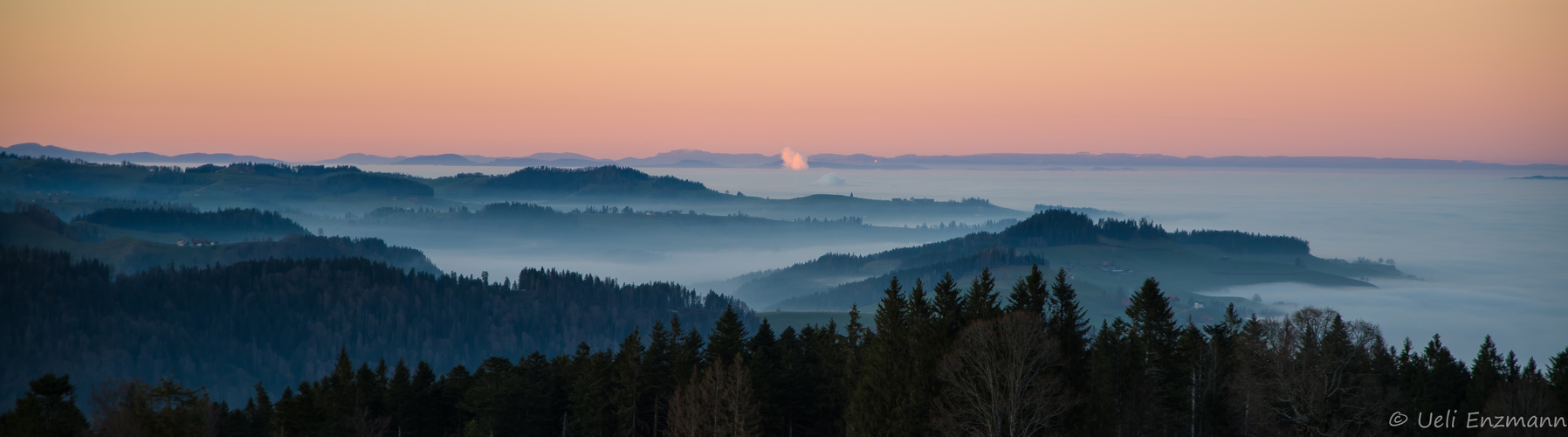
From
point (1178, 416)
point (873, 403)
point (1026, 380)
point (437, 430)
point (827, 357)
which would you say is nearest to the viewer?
point (1026, 380)

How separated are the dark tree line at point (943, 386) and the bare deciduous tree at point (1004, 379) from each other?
0.33 feet

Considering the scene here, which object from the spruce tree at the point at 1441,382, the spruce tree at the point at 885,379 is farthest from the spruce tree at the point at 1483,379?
the spruce tree at the point at 885,379

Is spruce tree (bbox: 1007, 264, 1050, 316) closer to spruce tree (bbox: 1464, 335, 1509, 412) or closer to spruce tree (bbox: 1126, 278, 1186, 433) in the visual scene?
spruce tree (bbox: 1126, 278, 1186, 433)

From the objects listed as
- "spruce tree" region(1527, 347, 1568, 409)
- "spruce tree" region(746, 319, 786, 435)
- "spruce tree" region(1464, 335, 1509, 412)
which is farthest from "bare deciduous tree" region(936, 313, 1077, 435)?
"spruce tree" region(1464, 335, 1509, 412)

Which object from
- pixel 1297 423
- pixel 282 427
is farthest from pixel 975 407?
pixel 282 427

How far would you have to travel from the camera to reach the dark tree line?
36281mm

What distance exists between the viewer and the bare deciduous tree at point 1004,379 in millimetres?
35125

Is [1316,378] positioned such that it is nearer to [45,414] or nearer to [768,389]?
[768,389]

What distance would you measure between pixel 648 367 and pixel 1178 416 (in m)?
32.4

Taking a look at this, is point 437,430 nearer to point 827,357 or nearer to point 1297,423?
point 827,357

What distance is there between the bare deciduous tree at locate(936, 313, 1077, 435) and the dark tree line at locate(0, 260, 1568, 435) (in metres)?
0.10

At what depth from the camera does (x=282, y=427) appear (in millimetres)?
56594

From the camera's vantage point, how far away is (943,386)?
127ft

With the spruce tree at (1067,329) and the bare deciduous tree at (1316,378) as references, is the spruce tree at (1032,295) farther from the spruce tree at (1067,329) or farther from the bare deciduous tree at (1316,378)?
the bare deciduous tree at (1316,378)
